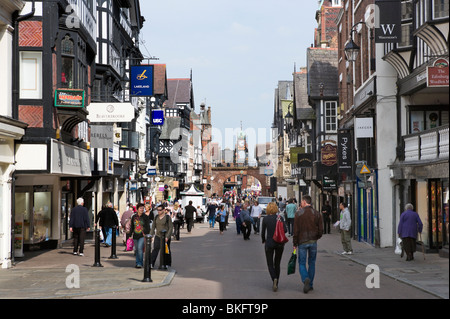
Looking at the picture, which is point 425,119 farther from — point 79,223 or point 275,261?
point 79,223

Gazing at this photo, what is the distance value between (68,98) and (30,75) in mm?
1277

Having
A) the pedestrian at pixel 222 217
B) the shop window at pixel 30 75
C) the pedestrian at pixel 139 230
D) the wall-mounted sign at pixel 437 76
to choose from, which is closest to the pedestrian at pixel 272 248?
the pedestrian at pixel 139 230

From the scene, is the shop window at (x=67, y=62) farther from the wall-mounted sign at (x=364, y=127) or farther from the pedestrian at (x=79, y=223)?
the wall-mounted sign at (x=364, y=127)

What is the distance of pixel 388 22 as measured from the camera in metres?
20.4

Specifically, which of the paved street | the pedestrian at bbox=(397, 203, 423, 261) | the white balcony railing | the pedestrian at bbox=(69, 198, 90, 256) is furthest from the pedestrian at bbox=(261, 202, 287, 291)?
the pedestrian at bbox=(69, 198, 90, 256)

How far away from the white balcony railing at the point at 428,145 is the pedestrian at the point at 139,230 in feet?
25.4

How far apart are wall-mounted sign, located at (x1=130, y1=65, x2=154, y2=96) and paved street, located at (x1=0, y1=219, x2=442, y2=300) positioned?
1330cm

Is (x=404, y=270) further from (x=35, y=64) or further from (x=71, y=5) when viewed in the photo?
(x=71, y=5)

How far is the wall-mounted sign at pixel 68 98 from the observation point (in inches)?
760

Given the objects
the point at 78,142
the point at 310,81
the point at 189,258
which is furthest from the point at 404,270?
the point at 310,81

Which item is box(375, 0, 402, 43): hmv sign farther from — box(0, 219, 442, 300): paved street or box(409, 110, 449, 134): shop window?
box(0, 219, 442, 300): paved street

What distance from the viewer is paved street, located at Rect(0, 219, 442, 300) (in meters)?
12.0

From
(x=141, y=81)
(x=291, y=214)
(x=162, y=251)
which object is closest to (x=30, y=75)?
(x=162, y=251)
